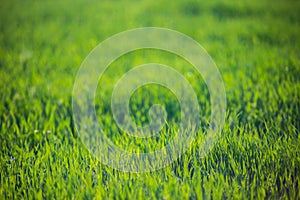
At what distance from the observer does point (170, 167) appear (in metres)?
2.54

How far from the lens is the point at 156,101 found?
3.71 metres

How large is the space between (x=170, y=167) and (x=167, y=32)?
391 centimetres

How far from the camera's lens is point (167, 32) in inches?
241

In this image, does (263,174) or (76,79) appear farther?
(76,79)

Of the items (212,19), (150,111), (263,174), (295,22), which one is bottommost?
(263,174)

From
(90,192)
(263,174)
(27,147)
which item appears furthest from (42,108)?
(263,174)

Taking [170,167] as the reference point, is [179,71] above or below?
above

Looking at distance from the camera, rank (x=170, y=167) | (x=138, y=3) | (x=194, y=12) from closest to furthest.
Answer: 1. (x=170, y=167)
2. (x=194, y=12)
3. (x=138, y=3)

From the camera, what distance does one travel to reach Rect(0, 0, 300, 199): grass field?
2.38 meters

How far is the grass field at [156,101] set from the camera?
2.38 meters

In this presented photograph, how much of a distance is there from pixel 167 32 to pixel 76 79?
2.32m

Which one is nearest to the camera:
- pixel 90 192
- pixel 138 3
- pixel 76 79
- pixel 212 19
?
pixel 90 192

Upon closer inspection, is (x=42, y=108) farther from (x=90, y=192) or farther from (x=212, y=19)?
(x=212, y=19)

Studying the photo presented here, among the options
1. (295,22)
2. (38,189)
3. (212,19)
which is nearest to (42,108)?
(38,189)
